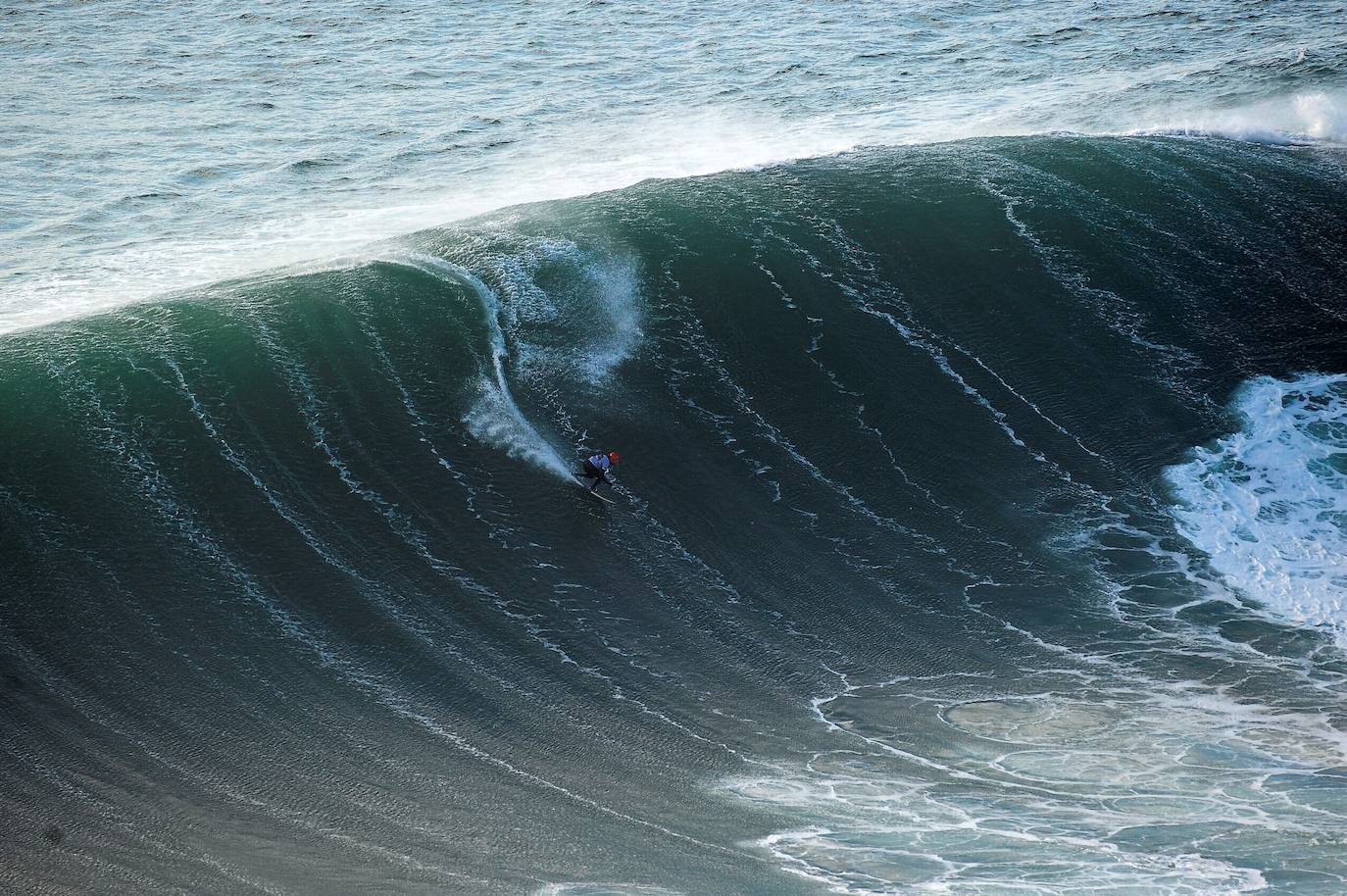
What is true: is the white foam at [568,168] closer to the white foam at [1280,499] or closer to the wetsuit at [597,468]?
the wetsuit at [597,468]

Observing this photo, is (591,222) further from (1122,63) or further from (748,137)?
(1122,63)

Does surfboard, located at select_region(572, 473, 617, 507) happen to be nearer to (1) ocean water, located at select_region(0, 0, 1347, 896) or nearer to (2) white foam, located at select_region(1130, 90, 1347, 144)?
(1) ocean water, located at select_region(0, 0, 1347, 896)

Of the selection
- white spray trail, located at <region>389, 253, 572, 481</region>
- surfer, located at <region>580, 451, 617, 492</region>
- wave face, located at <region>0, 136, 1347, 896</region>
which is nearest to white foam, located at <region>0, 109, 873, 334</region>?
wave face, located at <region>0, 136, 1347, 896</region>

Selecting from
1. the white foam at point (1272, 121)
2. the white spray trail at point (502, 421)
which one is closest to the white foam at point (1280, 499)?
the white spray trail at point (502, 421)

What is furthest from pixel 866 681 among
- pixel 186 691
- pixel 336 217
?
pixel 336 217

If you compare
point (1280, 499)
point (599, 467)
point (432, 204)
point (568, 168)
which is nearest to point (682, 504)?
point (599, 467)

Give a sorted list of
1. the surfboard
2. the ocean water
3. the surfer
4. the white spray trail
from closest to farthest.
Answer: the ocean water
the surfer
the surfboard
the white spray trail
